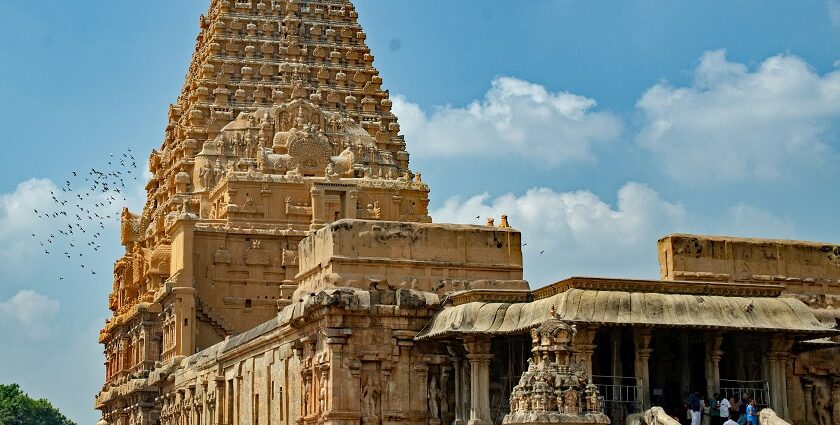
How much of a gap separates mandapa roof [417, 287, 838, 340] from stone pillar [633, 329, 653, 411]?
643 millimetres

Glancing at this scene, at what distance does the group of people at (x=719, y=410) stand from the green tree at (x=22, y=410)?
124223 millimetres

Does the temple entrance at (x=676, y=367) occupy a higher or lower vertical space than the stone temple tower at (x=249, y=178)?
lower

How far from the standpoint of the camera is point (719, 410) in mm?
40188

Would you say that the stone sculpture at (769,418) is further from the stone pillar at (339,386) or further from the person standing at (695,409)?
the stone pillar at (339,386)

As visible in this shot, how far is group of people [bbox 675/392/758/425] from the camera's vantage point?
3944 centimetres

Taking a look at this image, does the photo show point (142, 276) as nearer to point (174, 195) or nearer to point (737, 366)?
point (174, 195)

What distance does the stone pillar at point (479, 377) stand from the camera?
42219mm

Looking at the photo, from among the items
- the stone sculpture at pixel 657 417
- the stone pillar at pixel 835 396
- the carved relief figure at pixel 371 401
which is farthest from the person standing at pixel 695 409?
the carved relief figure at pixel 371 401

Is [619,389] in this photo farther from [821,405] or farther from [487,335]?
[821,405]

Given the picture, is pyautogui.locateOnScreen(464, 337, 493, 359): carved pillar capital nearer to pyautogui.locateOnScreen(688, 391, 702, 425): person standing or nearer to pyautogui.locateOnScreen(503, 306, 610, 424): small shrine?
pyautogui.locateOnScreen(688, 391, 702, 425): person standing

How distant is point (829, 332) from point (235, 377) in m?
22.5

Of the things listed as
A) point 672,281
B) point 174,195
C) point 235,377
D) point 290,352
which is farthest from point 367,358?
point 174,195

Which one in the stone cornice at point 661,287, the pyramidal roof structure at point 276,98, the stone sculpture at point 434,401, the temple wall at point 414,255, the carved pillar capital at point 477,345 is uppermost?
the pyramidal roof structure at point 276,98

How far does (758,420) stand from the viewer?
39.6 m
